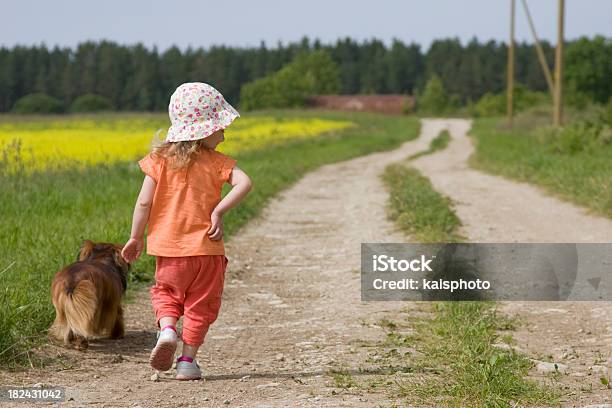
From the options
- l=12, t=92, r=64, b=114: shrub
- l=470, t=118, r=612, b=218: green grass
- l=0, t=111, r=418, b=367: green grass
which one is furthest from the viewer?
l=12, t=92, r=64, b=114: shrub

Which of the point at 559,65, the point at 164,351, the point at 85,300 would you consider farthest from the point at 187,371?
the point at 559,65

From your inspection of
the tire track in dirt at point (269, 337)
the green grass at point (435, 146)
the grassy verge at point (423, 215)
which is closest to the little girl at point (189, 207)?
the tire track in dirt at point (269, 337)

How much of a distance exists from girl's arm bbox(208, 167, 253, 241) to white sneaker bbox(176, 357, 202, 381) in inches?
25.9

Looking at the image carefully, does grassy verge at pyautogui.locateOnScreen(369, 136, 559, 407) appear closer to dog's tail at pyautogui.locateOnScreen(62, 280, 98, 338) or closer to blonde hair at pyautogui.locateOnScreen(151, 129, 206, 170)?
blonde hair at pyautogui.locateOnScreen(151, 129, 206, 170)

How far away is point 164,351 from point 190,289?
40 cm

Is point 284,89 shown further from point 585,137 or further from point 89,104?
point 585,137

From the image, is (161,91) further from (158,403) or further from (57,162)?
(158,403)

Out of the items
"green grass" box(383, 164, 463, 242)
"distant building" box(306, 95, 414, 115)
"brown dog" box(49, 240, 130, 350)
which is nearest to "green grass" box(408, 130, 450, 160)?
"green grass" box(383, 164, 463, 242)

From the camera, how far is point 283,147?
30.1m

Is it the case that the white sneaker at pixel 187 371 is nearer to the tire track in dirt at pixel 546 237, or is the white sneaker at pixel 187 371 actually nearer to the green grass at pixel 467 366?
the green grass at pixel 467 366

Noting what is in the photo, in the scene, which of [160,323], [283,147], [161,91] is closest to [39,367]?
[160,323]

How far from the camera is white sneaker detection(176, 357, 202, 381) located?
496cm

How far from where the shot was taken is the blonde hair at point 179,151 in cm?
490

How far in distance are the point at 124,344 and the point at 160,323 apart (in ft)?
3.55
